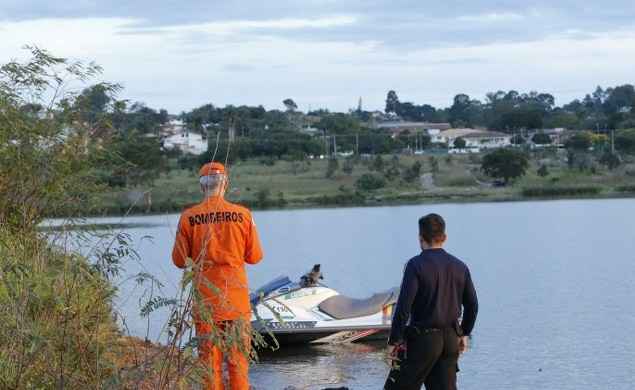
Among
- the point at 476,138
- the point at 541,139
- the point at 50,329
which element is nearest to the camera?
the point at 50,329

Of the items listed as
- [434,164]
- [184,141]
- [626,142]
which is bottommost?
[434,164]

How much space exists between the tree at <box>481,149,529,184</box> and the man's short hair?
7048cm

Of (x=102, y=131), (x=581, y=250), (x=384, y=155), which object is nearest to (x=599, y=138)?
(x=384, y=155)

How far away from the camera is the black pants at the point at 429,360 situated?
7441mm

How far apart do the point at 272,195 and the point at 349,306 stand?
55684mm

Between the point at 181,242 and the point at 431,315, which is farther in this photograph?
the point at 181,242

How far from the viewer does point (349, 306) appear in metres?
16.7

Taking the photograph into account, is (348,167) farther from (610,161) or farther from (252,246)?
(252,246)

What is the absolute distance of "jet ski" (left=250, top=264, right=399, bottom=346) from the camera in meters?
16.3

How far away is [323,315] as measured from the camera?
1652 centimetres

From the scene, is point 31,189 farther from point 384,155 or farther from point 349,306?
point 384,155

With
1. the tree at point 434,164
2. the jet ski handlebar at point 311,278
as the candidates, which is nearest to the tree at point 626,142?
the tree at point 434,164

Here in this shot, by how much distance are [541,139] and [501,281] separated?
91.4 m

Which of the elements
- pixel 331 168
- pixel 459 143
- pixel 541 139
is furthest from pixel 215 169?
pixel 459 143
